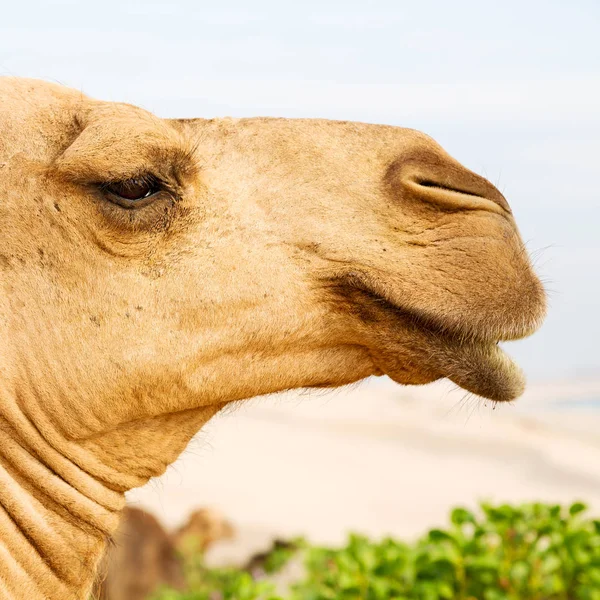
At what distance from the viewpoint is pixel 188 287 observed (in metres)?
3.08

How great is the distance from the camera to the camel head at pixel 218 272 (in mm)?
3021

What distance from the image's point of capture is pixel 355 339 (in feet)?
10.5

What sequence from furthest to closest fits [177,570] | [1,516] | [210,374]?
[177,570] < [210,374] < [1,516]

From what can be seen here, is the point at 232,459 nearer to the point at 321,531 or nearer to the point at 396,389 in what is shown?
the point at 321,531

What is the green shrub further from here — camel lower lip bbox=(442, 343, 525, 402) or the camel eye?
the camel eye

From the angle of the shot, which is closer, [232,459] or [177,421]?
[177,421]

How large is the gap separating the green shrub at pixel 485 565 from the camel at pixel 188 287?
175 cm

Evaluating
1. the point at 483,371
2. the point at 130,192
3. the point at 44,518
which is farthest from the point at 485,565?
the point at 130,192

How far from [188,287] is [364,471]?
40.4ft

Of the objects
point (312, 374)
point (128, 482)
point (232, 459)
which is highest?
point (232, 459)

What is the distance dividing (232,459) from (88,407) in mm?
12908

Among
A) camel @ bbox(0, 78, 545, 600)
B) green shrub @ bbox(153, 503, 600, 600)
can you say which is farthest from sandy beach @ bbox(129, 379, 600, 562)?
camel @ bbox(0, 78, 545, 600)

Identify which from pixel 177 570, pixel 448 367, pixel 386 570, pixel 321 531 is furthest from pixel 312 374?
pixel 321 531

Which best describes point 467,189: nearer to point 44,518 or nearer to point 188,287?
point 188,287
